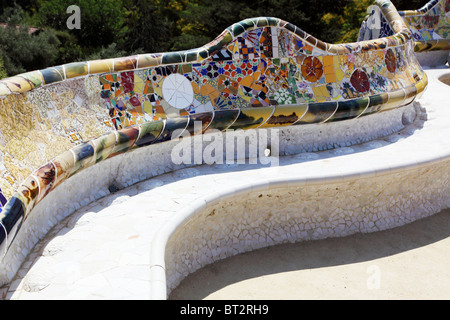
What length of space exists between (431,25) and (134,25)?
710cm

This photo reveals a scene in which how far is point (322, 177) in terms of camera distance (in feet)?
13.5

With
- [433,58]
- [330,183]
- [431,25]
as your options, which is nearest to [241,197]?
[330,183]

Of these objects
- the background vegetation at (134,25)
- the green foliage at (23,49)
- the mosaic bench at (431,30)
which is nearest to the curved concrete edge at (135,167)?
the mosaic bench at (431,30)

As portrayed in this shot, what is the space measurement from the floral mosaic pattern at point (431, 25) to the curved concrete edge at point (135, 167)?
383 cm

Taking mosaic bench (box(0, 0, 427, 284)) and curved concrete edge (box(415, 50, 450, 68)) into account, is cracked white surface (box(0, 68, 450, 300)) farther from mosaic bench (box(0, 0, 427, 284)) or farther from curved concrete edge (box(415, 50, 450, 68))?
curved concrete edge (box(415, 50, 450, 68))

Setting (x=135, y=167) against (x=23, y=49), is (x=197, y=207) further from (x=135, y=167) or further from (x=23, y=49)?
(x=23, y=49)

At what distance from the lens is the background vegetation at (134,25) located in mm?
11744

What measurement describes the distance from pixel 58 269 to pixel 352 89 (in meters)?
3.41

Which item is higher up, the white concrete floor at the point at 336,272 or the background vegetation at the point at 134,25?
the background vegetation at the point at 134,25

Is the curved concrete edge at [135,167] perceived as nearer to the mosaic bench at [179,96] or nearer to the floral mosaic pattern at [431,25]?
the mosaic bench at [179,96]

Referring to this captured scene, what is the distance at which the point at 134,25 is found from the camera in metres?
12.7

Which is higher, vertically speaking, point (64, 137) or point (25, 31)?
point (25, 31)
